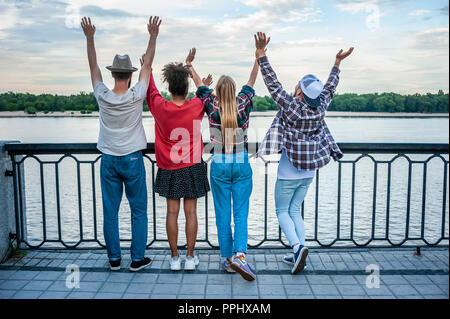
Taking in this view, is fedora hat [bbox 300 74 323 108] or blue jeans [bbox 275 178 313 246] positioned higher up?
fedora hat [bbox 300 74 323 108]

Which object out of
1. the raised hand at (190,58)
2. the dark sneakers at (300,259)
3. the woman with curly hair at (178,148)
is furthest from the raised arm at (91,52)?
the dark sneakers at (300,259)

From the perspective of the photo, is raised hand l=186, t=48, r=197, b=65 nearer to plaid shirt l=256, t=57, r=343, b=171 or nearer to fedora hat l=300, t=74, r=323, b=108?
plaid shirt l=256, t=57, r=343, b=171

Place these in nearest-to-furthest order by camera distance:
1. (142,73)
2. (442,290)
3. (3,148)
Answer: (442,290) → (142,73) → (3,148)

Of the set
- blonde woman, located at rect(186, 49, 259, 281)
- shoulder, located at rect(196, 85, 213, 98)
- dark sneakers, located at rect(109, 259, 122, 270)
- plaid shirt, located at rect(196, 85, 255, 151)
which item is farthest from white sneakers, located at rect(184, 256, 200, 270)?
shoulder, located at rect(196, 85, 213, 98)

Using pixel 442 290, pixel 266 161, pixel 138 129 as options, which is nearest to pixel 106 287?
pixel 138 129

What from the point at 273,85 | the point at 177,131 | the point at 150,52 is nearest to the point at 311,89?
the point at 273,85

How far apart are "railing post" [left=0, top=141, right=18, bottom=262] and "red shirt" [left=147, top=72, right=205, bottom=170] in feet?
5.86

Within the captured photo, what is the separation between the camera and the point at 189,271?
13.0ft

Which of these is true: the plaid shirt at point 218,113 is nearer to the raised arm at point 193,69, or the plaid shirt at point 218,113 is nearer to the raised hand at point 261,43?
the raised arm at point 193,69

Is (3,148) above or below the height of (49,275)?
above

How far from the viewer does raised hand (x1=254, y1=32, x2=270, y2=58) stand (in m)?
3.80
